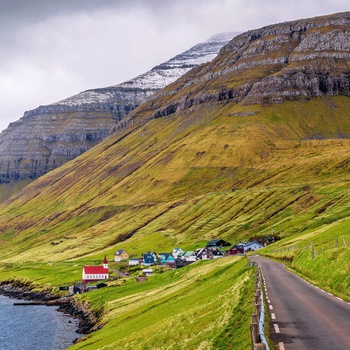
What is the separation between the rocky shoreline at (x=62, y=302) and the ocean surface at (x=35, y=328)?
2.13 metres

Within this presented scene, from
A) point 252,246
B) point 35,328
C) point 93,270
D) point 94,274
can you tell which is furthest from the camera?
point 252,246

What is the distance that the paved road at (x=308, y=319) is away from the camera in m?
26.4

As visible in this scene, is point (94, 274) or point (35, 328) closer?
point (35, 328)

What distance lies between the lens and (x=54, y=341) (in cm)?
9688

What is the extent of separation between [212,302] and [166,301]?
26.9 meters

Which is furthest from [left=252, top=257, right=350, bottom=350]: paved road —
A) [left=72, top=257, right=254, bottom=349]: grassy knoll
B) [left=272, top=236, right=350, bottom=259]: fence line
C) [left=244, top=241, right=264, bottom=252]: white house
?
[left=244, top=241, right=264, bottom=252]: white house

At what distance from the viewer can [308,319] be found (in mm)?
33156

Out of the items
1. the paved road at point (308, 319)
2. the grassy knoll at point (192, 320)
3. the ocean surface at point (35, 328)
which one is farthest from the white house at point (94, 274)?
the paved road at point (308, 319)

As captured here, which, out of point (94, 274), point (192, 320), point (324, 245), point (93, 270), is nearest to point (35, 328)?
point (94, 274)

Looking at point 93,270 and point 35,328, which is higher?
point 93,270

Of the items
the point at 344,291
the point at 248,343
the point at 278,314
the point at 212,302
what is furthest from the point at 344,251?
the point at 248,343

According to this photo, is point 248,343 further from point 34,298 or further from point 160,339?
point 34,298

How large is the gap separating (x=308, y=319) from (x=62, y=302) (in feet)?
416

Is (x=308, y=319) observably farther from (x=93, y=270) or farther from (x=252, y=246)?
(x=252, y=246)
